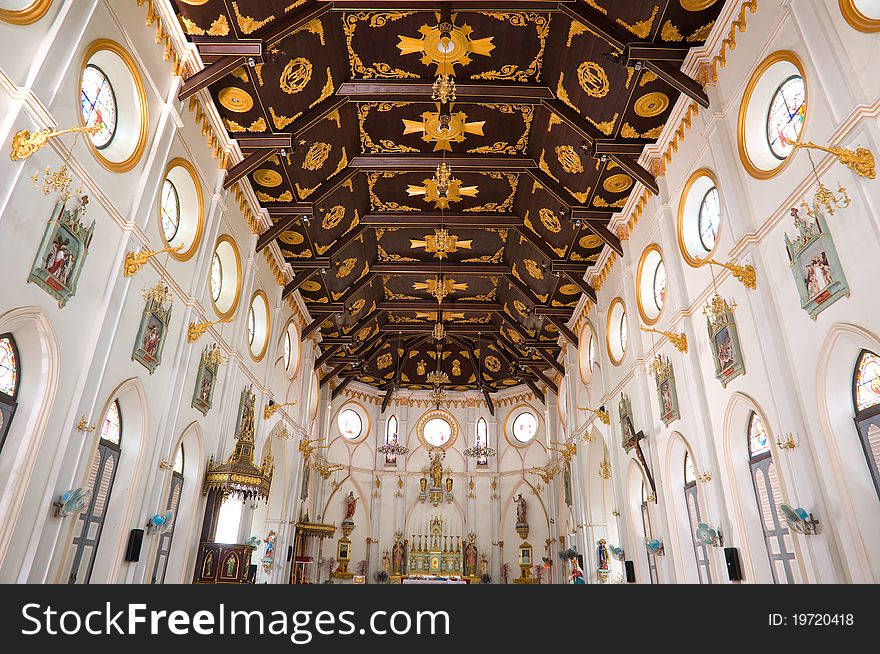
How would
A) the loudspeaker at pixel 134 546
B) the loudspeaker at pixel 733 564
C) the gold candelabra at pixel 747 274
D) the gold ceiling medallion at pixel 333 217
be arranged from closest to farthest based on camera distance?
the gold candelabra at pixel 747 274 → the loudspeaker at pixel 733 564 → the loudspeaker at pixel 134 546 → the gold ceiling medallion at pixel 333 217

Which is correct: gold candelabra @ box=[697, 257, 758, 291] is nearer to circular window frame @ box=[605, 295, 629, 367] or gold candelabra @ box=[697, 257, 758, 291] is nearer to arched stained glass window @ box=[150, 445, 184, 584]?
circular window frame @ box=[605, 295, 629, 367]

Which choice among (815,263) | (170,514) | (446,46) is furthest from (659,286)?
(170,514)

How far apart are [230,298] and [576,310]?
558 inches

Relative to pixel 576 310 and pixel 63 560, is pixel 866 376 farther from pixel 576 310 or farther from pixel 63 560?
pixel 576 310

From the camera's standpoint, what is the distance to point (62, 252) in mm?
8852

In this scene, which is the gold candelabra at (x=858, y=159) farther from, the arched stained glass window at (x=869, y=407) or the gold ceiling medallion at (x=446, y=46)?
the gold ceiling medallion at (x=446, y=46)

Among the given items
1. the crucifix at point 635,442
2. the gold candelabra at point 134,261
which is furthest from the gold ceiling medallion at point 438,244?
the gold candelabra at point 134,261

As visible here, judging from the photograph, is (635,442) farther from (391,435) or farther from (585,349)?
(391,435)

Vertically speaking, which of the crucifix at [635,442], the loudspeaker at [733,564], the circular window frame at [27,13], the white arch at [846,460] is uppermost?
the circular window frame at [27,13]

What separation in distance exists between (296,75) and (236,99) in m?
1.63

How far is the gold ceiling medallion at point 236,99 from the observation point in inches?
542

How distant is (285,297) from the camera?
848 inches

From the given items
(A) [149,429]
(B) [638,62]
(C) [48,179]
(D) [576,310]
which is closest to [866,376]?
(B) [638,62]

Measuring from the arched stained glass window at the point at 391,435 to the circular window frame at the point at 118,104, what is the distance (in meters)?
25.6
